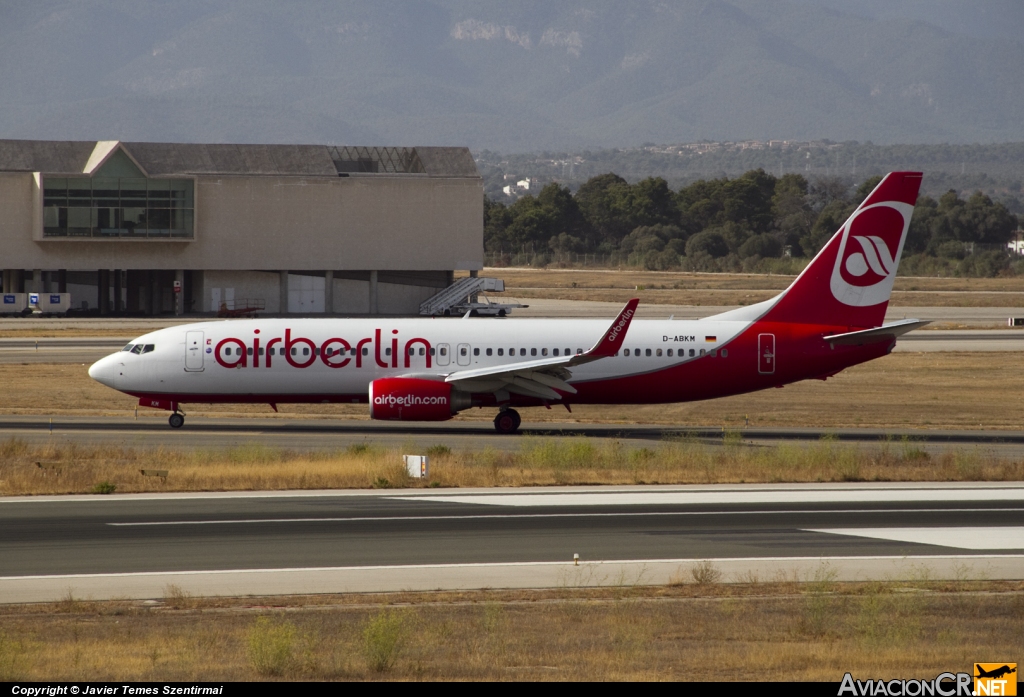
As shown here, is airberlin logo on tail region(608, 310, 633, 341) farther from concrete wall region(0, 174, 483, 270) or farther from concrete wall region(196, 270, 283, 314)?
concrete wall region(196, 270, 283, 314)

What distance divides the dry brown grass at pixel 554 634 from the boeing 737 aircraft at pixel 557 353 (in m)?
20.8

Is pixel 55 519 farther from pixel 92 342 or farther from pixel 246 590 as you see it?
pixel 92 342

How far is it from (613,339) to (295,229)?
6113cm

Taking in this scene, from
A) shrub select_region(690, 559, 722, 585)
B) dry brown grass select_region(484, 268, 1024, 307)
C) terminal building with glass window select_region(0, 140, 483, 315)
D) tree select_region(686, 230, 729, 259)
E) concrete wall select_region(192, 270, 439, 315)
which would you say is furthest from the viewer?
tree select_region(686, 230, 729, 259)

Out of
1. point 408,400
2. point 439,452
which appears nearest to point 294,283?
point 408,400

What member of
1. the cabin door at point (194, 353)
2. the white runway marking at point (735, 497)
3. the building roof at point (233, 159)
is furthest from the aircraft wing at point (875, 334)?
the building roof at point (233, 159)

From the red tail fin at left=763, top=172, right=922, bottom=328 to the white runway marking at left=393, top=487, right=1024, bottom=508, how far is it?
38.5 ft

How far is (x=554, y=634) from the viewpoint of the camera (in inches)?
614

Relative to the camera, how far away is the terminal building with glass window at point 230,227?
90.2m

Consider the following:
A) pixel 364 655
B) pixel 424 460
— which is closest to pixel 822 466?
pixel 424 460

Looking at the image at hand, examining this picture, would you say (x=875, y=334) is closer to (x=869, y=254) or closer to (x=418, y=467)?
(x=869, y=254)

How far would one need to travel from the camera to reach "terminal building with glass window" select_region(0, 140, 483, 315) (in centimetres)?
9025

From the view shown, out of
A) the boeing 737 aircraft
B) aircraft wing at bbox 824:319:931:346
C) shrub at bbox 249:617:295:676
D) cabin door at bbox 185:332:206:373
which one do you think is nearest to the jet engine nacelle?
the boeing 737 aircraft

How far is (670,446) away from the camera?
1357 inches
